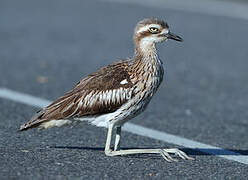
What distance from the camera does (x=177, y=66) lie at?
1273cm

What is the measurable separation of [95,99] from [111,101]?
0.58ft

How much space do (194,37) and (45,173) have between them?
9131 mm

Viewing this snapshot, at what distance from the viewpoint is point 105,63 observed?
12711 millimetres

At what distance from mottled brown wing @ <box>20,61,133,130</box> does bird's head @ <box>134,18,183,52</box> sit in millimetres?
429

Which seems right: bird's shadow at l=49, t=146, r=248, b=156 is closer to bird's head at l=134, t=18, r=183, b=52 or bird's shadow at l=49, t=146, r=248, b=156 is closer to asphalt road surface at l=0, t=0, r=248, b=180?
asphalt road surface at l=0, t=0, r=248, b=180

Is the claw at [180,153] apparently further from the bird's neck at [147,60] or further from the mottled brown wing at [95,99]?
the bird's neck at [147,60]

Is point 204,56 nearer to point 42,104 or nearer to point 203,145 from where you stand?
point 42,104

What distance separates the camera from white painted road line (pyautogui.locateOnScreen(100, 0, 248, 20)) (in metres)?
17.4

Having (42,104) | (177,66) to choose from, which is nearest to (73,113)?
(42,104)

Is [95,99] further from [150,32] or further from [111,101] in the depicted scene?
[150,32]

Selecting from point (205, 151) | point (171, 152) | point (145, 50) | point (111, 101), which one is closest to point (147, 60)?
point (145, 50)

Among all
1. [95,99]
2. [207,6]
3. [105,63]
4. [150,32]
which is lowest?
[207,6]

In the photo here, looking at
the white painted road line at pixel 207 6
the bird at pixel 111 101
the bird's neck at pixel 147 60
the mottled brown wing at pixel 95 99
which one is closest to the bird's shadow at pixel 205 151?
the bird at pixel 111 101

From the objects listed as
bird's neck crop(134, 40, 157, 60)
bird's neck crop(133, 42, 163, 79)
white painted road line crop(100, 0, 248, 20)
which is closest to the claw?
bird's neck crop(133, 42, 163, 79)
